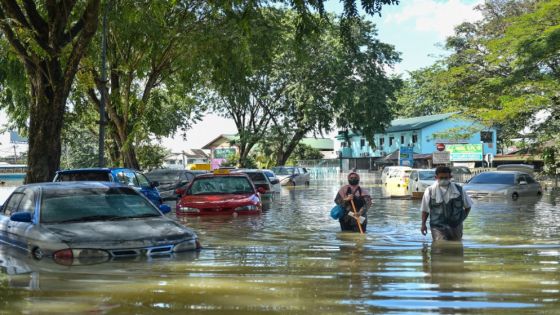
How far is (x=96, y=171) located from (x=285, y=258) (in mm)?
8812

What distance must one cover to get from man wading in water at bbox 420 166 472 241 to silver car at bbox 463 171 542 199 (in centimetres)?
1588

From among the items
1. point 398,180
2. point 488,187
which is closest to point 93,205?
point 488,187

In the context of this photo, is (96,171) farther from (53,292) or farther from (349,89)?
(349,89)

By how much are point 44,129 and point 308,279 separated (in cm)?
1013

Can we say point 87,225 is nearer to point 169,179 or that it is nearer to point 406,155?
point 169,179

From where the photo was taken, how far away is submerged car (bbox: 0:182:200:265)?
784 centimetres

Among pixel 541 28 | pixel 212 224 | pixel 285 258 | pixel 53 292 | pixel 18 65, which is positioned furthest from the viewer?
pixel 541 28

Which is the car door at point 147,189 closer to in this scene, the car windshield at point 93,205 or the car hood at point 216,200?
the car hood at point 216,200

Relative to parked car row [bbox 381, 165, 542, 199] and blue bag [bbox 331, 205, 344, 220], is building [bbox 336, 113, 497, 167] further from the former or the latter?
blue bag [bbox 331, 205, 344, 220]

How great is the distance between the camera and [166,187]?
26.9 m

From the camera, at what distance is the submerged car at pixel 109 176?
16266 millimetres

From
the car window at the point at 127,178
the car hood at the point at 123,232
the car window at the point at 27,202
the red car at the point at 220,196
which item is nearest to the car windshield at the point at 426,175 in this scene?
the red car at the point at 220,196

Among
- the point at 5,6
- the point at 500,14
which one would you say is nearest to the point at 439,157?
the point at 500,14

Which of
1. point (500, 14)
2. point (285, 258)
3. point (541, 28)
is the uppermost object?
point (500, 14)
